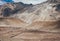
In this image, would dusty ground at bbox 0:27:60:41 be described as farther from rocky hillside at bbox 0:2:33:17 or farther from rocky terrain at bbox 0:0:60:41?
rocky hillside at bbox 0:2:33:17

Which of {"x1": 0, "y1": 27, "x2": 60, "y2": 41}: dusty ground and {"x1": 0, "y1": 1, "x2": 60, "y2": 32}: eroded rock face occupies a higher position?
{"x1": 0, "y1": 1, "x2": 60, "y2": 32}: eroded rock face

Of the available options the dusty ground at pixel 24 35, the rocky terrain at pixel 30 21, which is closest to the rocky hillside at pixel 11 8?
the rocky terrain at pixel 30 21

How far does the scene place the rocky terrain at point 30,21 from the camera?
1.61 metres

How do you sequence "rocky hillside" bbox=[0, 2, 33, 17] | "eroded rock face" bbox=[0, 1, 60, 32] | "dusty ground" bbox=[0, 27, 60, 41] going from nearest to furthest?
"dusty ground" bbox=[0, 27, 60, 41]
"eroded rock face" bbox=[0, 1, 60, 32]
"rocky hillside" bbox=[0, 2, 33, 17]

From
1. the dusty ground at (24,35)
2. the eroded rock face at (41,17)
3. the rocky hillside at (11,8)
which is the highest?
the rocky hillside at (11,8)

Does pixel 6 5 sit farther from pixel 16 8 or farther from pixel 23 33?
pixel 23 33

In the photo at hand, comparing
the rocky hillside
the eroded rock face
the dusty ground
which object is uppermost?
the rocky hillside

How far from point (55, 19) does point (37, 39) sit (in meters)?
0.35

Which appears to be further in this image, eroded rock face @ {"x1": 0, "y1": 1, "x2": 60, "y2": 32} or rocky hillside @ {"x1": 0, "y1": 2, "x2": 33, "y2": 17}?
rocky hillside @ {"x1": 0, "y1": 2, "x2": 33, "y2": 17}

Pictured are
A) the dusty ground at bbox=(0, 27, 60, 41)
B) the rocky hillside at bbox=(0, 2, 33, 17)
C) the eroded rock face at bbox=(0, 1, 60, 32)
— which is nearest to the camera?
the dusty ground at bbox=(0, 27, 60, 41)

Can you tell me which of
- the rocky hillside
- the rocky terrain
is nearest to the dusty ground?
the rocky terrain

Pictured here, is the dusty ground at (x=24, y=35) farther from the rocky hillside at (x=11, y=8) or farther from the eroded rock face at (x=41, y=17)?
the rocky hillside at (x=11, y=8)

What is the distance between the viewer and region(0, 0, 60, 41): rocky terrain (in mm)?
1606

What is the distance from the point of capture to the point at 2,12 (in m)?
1.90
